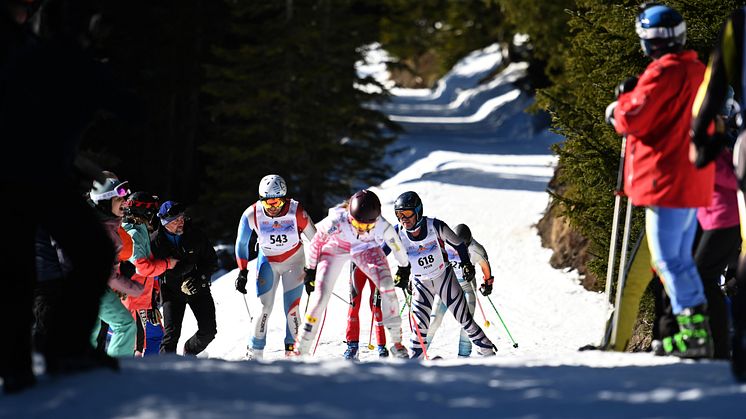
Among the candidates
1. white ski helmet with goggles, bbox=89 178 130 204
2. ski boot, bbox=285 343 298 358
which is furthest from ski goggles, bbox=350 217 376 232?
white ski helmet with goggles, bbox=89 178 130 204

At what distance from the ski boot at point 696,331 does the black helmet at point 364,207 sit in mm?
4867

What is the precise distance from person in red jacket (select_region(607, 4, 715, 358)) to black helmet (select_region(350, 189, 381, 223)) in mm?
4758

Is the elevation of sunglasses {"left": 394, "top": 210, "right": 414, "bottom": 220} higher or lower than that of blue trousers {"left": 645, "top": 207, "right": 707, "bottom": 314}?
higher

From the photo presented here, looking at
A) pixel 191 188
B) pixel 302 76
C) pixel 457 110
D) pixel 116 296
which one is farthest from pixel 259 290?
pixel 457 110

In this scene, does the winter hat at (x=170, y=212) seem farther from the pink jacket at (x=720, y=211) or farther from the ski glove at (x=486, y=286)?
the pink jacket at (x=720, y=211)

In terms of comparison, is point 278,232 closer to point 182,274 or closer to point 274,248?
point 274,248

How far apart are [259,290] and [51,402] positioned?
6.67 meters

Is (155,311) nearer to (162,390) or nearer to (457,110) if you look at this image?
(162,390)

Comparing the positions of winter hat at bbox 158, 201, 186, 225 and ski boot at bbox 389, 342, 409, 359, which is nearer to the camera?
ski boot at bbox 389, 342, 409, 359

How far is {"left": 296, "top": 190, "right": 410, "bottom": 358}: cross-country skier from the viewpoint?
1106 cm

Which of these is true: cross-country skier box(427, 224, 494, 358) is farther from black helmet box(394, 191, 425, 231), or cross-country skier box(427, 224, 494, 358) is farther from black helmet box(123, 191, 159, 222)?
black helmet box(123, 191, 159, 222)

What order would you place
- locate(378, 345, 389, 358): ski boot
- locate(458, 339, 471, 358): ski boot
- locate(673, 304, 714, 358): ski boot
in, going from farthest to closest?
locate(458, 339, 471, 358): ski boot, locate(378, 345, 389, 358): ski boot, locate(673, 304, 714, 358): ski boot

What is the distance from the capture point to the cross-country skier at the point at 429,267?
38.8 ft

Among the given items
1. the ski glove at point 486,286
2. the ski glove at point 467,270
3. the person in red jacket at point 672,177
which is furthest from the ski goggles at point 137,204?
the person in red jacket at point 672,177
